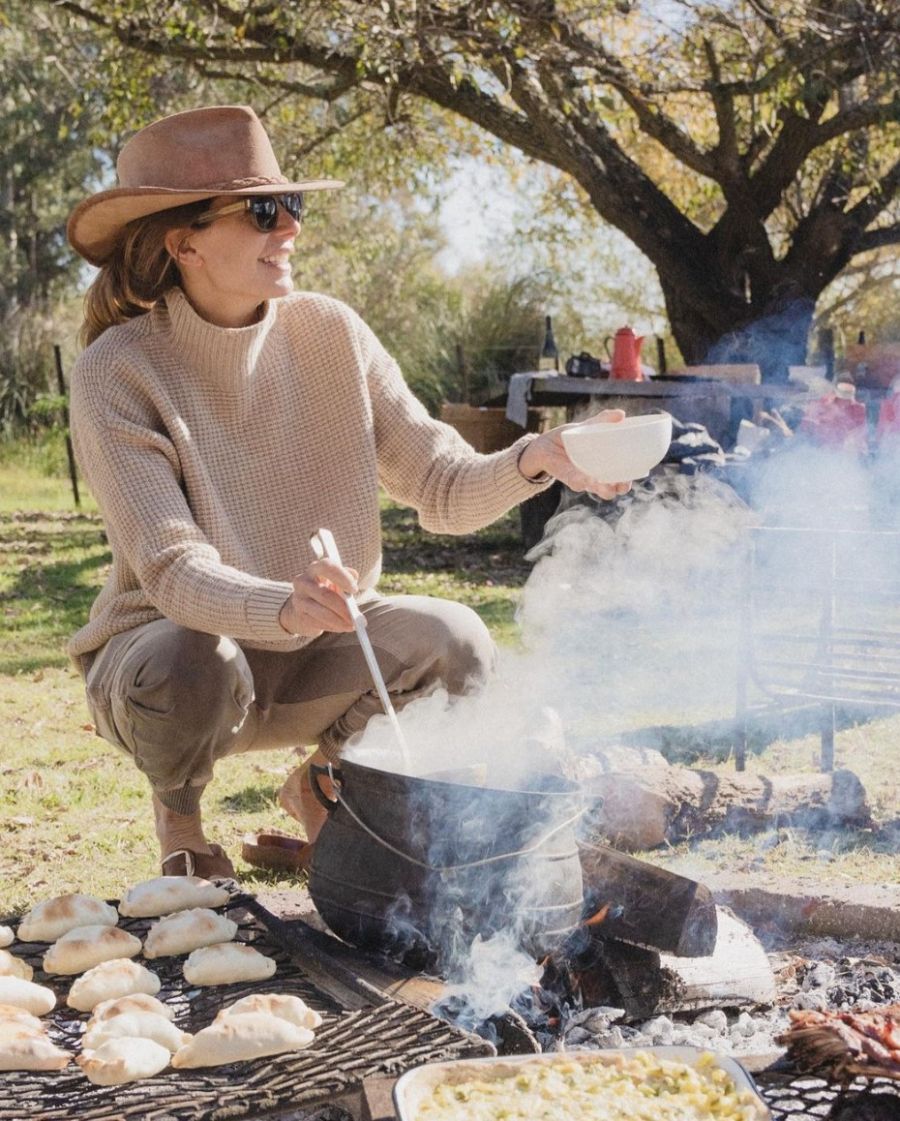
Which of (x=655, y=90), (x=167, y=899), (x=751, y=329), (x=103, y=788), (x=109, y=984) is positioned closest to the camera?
(x=109, y=984)

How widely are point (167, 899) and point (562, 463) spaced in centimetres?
119

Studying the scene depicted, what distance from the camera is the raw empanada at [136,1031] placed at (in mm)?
1935

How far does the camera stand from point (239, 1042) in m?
1.88

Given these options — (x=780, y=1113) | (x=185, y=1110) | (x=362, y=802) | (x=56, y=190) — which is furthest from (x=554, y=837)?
(x=56, y=190)

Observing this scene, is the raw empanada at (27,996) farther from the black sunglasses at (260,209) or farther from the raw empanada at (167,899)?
the black sunglasses at (260,209)

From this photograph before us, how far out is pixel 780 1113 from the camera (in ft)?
5.96

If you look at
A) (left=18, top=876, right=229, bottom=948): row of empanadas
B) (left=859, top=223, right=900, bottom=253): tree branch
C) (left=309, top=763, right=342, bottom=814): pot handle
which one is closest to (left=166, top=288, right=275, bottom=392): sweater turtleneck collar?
(left=309, top=763, right=342, bottom=814): pot handle

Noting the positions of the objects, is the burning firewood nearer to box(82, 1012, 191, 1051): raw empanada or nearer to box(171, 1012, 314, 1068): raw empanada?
box(171, 1012, 314, 1068): raw empanada

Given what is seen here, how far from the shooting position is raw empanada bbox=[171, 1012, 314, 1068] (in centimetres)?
188

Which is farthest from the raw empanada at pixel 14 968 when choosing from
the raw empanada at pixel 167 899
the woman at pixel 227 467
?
the woman at pixel 227 467

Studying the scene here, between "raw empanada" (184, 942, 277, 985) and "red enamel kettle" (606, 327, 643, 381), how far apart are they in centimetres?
670

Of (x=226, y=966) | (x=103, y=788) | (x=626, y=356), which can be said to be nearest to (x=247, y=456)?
(x=226, y=966)

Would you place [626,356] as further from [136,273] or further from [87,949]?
[87,949]

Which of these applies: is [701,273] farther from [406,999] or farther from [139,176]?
[406,999]
